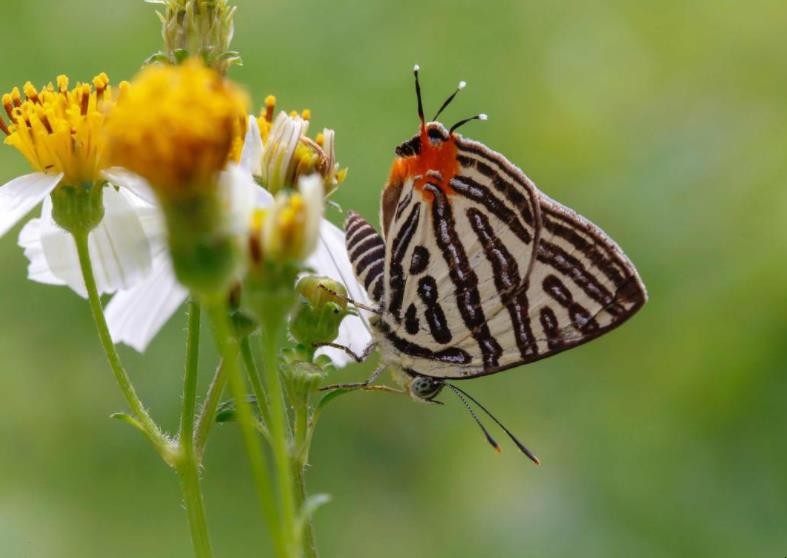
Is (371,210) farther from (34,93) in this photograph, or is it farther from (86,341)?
(34,93)

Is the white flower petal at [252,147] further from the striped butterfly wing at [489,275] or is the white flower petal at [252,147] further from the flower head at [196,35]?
the striped butterfly wing at [489,275]

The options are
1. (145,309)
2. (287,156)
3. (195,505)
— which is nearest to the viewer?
(195,505)

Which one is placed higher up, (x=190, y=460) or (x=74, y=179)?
(x=74, y=179)

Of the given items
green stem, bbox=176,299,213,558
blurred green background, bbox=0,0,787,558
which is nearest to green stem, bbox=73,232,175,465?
green stem, bbox=176,299,213,558

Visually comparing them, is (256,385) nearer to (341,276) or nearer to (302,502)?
(302,502)

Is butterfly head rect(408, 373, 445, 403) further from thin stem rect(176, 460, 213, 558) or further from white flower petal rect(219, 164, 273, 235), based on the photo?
white flower petal rect(219, 164, 273, 235)

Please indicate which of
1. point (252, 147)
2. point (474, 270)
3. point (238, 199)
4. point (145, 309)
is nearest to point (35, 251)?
point (145, 309)

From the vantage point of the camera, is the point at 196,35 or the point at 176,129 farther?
the point at 196,35

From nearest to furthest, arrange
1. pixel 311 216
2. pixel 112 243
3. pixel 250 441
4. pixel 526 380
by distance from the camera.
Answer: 1. pixel 250 441
2. pixel 311 216
3. pixel 112 243
4. pixel 526 380
